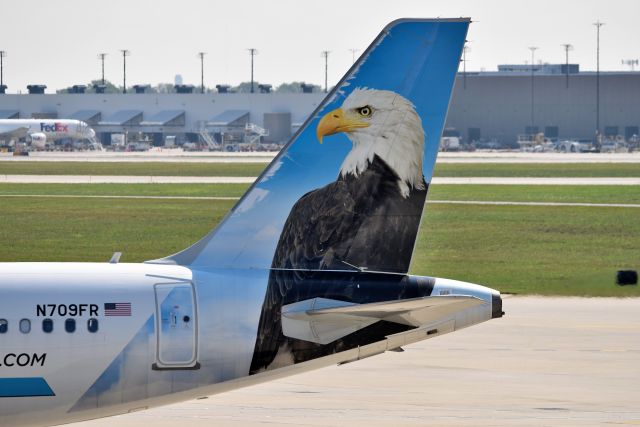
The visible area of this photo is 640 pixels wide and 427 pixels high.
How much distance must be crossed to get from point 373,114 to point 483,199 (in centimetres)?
7887

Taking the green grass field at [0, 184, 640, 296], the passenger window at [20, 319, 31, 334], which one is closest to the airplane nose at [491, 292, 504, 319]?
the passenger window at [20, 319, 31, 334]

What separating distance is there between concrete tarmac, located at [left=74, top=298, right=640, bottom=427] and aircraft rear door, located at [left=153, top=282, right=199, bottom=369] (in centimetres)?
572

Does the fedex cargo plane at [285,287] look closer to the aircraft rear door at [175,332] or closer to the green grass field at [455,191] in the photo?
the aircraft rear door at [175,332]

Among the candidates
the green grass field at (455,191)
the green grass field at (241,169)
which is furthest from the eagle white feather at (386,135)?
the green grass field at (241,169)

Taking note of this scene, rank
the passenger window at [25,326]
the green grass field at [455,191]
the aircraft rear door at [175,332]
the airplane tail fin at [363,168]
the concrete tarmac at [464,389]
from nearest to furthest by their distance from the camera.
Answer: the passenger window at [25,326] < the aircraft rear door at [175,332] < the airplane tail fin at [363,168] < the concrete tarmac at [464,389] < the green grass field at [455,191]

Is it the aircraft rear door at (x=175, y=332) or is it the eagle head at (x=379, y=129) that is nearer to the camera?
the aircraft rear door at (x=175, y=332)

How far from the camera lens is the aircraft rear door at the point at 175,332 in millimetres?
20953

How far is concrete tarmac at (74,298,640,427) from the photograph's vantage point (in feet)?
89.4

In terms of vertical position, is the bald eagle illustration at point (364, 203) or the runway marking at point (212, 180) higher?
the bald eagle illustration at point (364, 203)

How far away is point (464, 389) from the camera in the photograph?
99.5 feet

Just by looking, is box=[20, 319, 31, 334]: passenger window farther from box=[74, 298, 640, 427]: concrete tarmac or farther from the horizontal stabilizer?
box=[74, 298, 640, 427]: concrete tarmac

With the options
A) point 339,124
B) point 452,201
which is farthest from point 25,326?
point 452,201

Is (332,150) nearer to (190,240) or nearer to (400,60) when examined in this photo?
(400,60)

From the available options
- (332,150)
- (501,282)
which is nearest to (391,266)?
(332,150)
